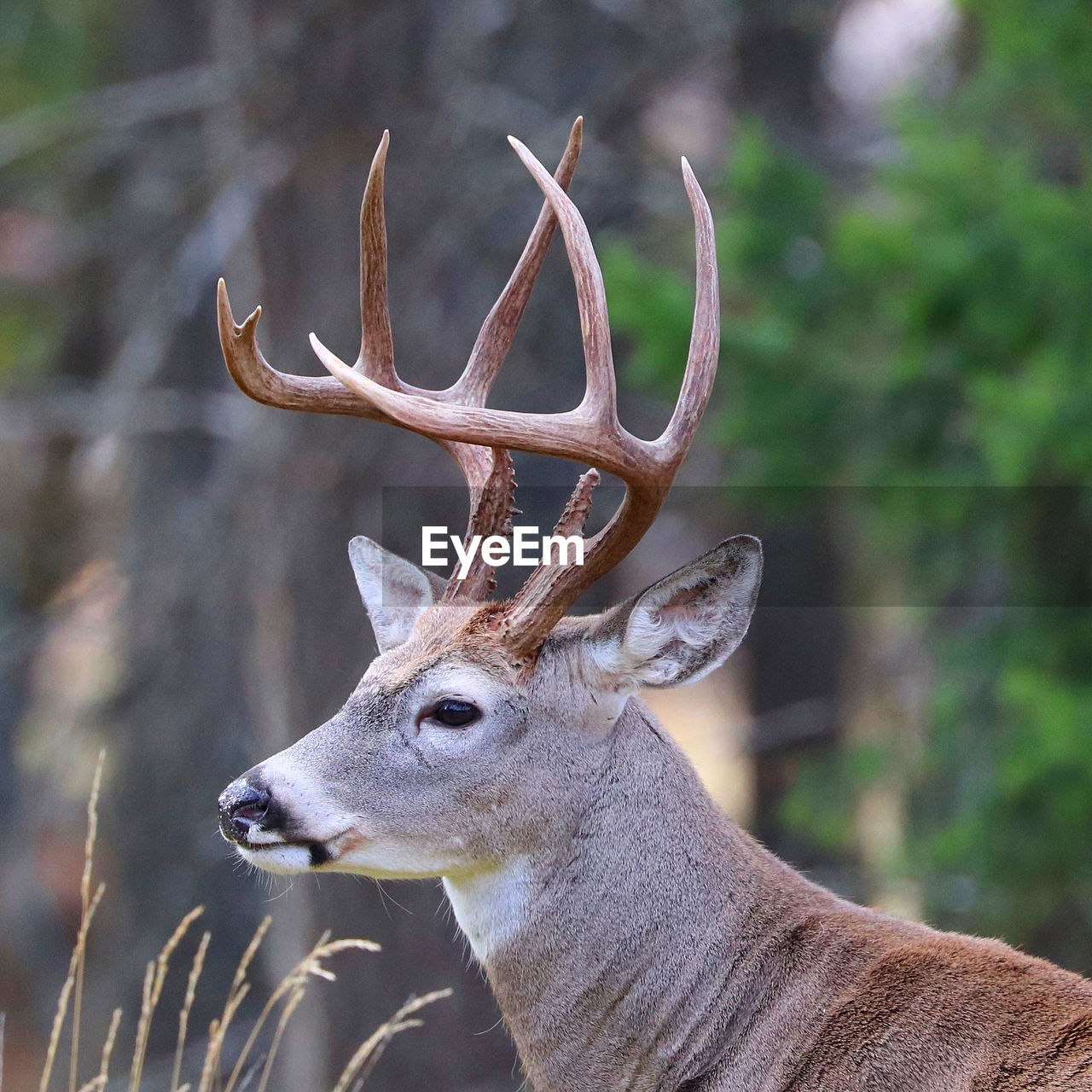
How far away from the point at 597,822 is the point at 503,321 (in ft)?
4.41

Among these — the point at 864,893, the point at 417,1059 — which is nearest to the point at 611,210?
the point at 864,893

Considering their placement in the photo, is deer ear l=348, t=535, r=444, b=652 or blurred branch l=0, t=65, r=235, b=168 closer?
deer ear l=348, t=535, r=444, b=652

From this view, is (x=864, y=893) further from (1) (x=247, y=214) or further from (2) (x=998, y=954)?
(2) (x=998, y=954)

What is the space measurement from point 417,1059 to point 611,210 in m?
5.04

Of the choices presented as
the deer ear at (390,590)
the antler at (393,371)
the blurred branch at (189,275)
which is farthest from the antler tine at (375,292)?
the blurred branch at (189,275)

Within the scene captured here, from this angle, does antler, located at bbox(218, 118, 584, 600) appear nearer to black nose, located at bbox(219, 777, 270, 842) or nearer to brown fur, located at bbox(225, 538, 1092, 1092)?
brown fur, located at bbox(225, 538, 1092, 1092)

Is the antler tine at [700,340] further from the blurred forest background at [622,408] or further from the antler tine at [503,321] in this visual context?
the blurred forest background at [622,408]

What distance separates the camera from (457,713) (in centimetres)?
349

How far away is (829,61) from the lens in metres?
11.1

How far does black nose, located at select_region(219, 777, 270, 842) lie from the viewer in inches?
128

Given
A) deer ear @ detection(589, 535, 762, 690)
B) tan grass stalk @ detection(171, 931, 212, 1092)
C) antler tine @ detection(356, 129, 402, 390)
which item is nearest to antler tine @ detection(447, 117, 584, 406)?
antler tine @ detection(356, 129, 402, 390)

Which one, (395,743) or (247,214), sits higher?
(247,214)

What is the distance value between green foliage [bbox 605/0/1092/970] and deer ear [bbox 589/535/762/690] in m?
3.00

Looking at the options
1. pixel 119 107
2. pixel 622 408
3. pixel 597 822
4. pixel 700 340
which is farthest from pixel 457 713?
pixel 119 107
